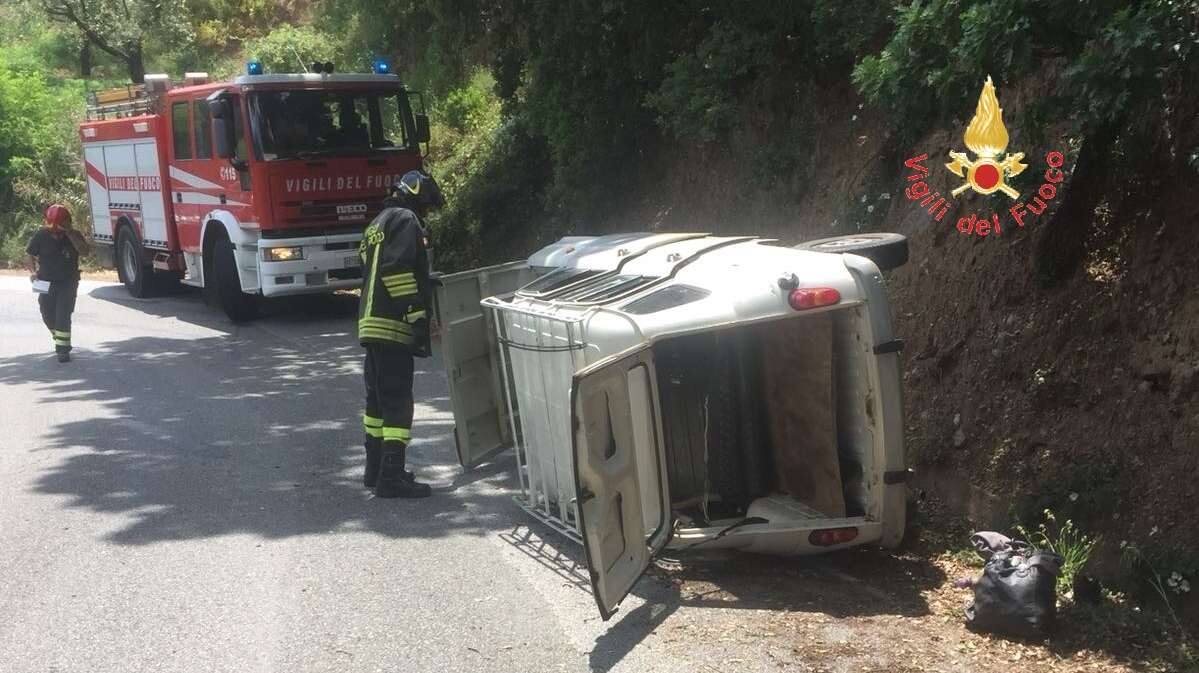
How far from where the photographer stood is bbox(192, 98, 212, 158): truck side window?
1366 centimetres

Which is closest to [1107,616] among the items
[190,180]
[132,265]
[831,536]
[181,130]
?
[831,536]

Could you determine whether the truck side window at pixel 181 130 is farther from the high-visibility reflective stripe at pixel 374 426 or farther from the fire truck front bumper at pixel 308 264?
the high-visibility reflective stripe at pixel 374 426

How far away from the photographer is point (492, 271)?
23.5 ft

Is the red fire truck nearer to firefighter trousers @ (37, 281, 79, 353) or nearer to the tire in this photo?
firefighter trousers @ (37, 281, 79, 353)

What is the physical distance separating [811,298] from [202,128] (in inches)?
424

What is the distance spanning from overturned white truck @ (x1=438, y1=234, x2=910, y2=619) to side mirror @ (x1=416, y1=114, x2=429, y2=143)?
732 centimetres

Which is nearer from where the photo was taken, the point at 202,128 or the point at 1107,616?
the point at 1107,616

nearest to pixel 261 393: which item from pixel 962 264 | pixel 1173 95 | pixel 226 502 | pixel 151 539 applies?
pixel 226 502

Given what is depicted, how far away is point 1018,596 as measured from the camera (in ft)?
15.3

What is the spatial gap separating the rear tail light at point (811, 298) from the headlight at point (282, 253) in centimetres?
909

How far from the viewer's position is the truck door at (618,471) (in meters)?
4.66

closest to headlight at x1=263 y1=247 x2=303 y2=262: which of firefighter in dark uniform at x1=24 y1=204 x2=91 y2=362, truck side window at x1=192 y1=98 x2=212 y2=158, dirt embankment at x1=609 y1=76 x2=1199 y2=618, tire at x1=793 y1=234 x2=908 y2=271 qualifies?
truck side window at x1=192 y1=98 x2=212 y2=158

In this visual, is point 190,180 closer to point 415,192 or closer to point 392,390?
point 415,192

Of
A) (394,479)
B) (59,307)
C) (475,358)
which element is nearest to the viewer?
(394,479)
